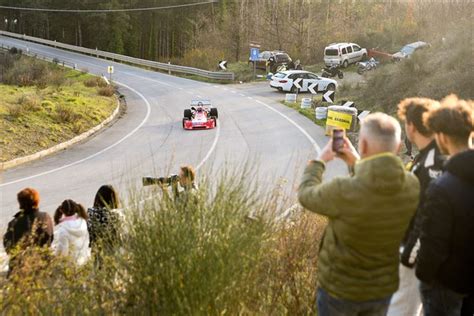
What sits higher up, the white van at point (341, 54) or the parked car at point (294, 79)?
the white van at point (341, 54)

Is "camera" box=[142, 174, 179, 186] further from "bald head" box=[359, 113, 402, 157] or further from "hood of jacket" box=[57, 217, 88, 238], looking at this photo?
"bald head" box=[359, 113, 402, 157]

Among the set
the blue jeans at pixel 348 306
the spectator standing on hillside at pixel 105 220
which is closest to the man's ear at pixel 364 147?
the blue jeans at pixel 348 306

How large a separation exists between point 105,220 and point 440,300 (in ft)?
11.8

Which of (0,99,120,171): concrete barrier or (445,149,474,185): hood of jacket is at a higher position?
(445,149,474,185): hood of jacket

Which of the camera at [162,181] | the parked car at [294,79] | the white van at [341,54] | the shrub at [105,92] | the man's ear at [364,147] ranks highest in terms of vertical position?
the man's ear at [364,147]

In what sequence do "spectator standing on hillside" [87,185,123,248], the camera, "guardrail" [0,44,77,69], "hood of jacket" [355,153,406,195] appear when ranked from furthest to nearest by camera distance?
"guardrail" [0,44,77,69] < the camera < "spectator standing on hillside" [87,185,123,248] < "hood of jacket" [355,153,406,195]

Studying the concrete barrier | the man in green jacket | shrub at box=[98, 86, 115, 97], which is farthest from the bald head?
shrub at box=[98, 86, 115, 97]

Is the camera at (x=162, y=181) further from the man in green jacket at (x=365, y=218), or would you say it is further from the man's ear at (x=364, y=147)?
the man's ear at (x=364, y=147)

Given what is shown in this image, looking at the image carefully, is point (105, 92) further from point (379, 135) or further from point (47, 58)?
point (379, 135)

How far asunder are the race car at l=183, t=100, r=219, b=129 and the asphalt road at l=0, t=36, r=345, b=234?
441 millimetres

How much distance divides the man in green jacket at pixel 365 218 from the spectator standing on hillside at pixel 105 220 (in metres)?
2.03

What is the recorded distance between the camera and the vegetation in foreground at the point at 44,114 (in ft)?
66.5

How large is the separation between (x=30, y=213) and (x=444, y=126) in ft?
14.8

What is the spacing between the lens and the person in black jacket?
3979 mm
